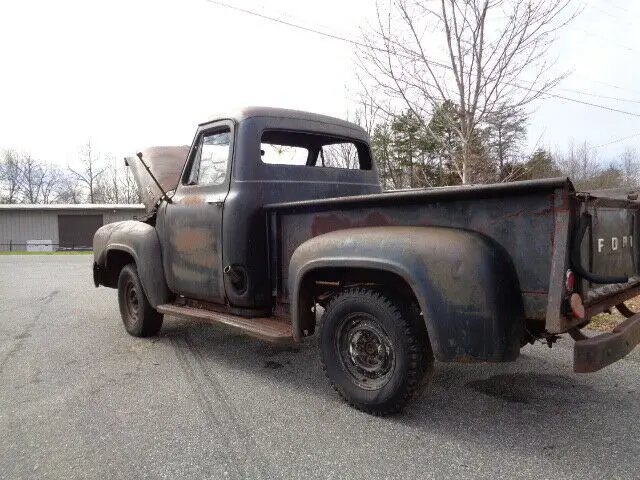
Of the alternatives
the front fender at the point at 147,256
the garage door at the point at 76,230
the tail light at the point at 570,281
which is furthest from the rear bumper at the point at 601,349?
the garage door at the point at 76,230

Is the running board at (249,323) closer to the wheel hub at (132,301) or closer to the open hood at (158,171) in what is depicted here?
the wheel hub at (132,301)

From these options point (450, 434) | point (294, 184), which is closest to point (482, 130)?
point (294, 184)

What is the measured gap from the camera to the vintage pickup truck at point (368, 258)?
8.52 feet

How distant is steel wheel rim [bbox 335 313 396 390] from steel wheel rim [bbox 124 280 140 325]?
305 cm

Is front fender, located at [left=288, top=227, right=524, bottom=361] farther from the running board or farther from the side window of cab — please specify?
the side window of cab

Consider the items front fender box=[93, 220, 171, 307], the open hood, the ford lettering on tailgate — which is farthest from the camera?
the open hood

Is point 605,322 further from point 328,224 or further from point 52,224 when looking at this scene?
point 52,224

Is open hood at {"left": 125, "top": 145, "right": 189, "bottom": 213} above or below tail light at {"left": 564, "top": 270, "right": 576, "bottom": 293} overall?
above

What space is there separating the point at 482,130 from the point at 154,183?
7.21 m

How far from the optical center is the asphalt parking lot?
2660mm

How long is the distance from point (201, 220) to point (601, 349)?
10.3 feet

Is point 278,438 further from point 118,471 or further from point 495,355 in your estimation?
point 495,355

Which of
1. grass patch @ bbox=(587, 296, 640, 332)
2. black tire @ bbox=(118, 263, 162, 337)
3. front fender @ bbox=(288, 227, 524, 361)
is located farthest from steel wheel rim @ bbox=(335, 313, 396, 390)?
grass patch @ bbox=(587, 296, 640, 332)

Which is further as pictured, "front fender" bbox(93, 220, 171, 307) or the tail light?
"front fender" bbox(93, 220, 171, 307)
